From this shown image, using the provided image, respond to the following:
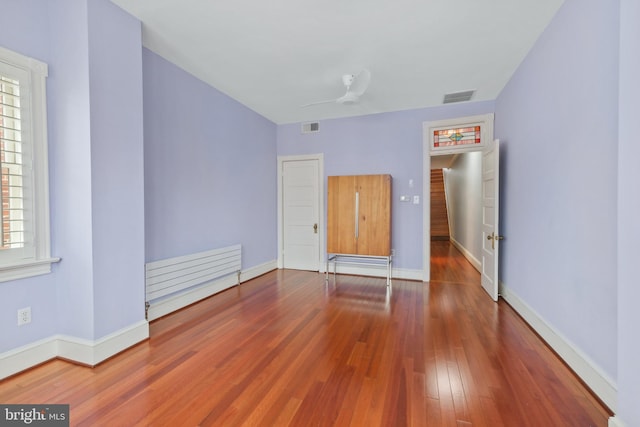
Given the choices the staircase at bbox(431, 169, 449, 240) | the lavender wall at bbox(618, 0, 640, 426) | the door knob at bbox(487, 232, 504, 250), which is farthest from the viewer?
the staircase at bbox(431, 169, 449, 240)

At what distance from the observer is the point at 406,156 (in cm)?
465

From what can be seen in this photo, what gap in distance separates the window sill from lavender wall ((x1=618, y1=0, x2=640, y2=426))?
3.76m

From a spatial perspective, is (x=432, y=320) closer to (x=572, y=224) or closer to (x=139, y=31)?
(x=572, y=224)

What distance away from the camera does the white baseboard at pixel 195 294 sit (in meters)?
2.99

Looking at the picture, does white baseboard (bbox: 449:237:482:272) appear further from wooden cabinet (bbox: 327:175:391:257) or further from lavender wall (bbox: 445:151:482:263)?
wooden cabinet (bbox: 327:175:391:257)

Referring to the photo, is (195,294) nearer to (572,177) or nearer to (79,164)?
(79,164)

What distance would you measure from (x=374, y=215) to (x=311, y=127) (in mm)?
2255

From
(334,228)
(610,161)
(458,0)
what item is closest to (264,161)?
(334,228)

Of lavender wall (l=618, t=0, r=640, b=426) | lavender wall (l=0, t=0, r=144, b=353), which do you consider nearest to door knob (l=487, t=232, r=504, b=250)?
lavender wall (l=618, t=0, r=640, b=426)

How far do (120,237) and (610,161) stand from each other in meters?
3.71

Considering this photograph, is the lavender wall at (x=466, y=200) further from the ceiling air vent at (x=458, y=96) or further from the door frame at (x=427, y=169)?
the ceiling air vent at (x=458, y=96)

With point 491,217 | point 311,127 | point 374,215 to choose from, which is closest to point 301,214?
point 374,215

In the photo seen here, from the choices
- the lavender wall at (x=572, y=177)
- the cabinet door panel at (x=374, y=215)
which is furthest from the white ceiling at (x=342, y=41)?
the cabinet door panel at (x=374, y=215)

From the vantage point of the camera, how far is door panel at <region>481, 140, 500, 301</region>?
3494 millimetres
